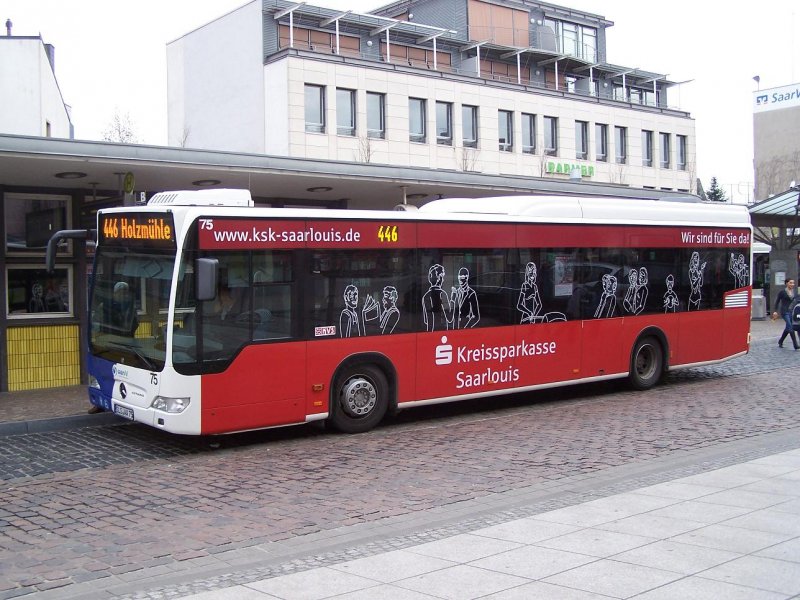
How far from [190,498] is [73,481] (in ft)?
5.24

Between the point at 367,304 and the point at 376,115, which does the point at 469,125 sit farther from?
the point at 367,304

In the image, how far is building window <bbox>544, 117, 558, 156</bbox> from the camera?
5347 centimetres

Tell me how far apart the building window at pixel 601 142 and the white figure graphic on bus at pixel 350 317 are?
4706cm

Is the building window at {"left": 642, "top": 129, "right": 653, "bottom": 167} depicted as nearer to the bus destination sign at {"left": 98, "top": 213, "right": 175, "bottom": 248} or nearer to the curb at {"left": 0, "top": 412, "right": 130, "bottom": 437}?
the curb at {"left": 0, "top": 412, "right": 130, "bottom": 437}

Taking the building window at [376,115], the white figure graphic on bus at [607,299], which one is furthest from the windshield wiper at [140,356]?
the building window at [376,115]

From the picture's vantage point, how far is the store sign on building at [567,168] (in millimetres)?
52891

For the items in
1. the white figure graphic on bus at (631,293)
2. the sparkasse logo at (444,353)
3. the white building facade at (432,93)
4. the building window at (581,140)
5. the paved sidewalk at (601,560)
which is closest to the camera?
the paved sidewalk at (601,560)

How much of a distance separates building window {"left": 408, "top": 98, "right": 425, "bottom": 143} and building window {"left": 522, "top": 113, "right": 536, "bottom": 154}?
732 cm

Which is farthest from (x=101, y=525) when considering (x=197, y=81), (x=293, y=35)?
(x=197, y=81)

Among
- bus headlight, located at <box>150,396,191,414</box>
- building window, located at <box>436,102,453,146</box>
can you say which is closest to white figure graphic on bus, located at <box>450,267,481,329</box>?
bus headlight, located at <box>150,396,191,414</box>

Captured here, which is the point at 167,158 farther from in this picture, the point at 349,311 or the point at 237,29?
the point at 237,29

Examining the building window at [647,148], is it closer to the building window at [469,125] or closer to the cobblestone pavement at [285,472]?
the building window at [469,125]

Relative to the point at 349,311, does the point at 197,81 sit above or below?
above

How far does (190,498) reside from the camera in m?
8.71
